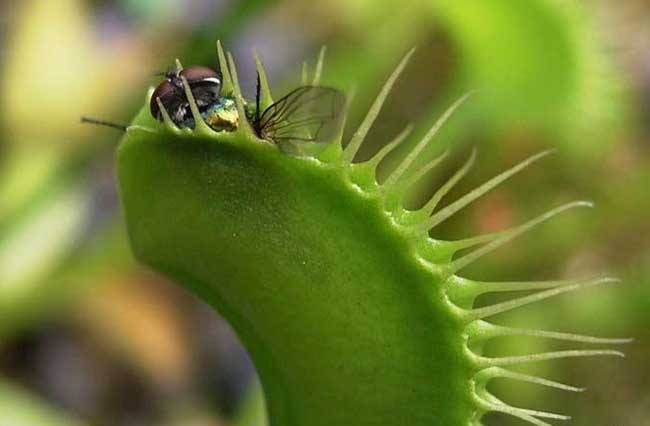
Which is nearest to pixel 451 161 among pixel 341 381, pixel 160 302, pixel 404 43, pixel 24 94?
pixel 404 43

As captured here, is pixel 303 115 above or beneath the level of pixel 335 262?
above

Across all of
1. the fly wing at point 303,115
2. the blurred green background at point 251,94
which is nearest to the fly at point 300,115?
the fly wing at point 303,115

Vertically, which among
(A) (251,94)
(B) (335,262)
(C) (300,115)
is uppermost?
(A) (251,94)

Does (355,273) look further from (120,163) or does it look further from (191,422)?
(191,422)

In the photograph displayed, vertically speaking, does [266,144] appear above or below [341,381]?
above

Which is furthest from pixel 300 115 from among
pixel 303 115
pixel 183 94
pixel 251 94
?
pixel 251 94

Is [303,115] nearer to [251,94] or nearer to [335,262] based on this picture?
[335,262]
